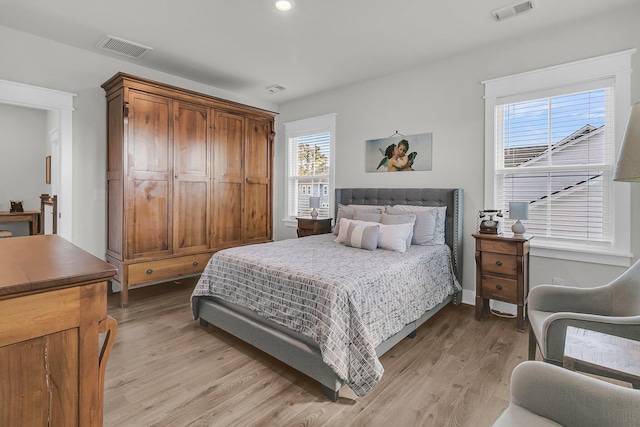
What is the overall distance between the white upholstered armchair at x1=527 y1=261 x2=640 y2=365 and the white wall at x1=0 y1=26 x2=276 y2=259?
14.4 ft

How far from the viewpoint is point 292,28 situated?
314 centimetres

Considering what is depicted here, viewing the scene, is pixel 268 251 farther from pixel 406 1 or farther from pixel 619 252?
pixel 619 252

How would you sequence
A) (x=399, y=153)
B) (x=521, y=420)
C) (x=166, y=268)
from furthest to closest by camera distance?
(x=399, y=153), (x=166, y=268), (x=521, y=420)

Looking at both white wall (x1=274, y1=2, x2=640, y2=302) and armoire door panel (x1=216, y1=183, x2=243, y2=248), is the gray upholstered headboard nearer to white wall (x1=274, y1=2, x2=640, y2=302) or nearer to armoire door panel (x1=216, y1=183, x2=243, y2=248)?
white wall (x1=274, y1=2, x2=640, y2=302)

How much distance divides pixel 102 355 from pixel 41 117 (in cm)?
692

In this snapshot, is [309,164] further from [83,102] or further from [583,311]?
[583,311]

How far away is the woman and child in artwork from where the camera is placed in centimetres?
411

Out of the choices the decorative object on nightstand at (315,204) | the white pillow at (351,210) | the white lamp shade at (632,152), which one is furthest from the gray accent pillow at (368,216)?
the white lamp shade at (632,152)

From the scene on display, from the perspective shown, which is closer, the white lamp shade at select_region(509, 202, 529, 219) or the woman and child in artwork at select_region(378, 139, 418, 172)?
the white lamp shade at select_region(509, 202, 529, 219)

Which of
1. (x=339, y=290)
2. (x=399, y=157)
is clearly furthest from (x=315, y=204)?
(x=339, y=290)

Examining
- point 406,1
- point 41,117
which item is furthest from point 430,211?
point 41,117

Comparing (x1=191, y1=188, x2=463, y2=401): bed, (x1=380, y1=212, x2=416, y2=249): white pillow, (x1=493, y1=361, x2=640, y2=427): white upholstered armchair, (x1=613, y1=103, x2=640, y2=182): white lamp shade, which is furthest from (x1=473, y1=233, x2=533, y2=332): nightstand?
(x1=493, y1=361, x2=640, y2=427): white upholstered armchair

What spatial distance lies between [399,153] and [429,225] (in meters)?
1.16

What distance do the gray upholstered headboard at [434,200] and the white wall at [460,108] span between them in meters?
0.14
